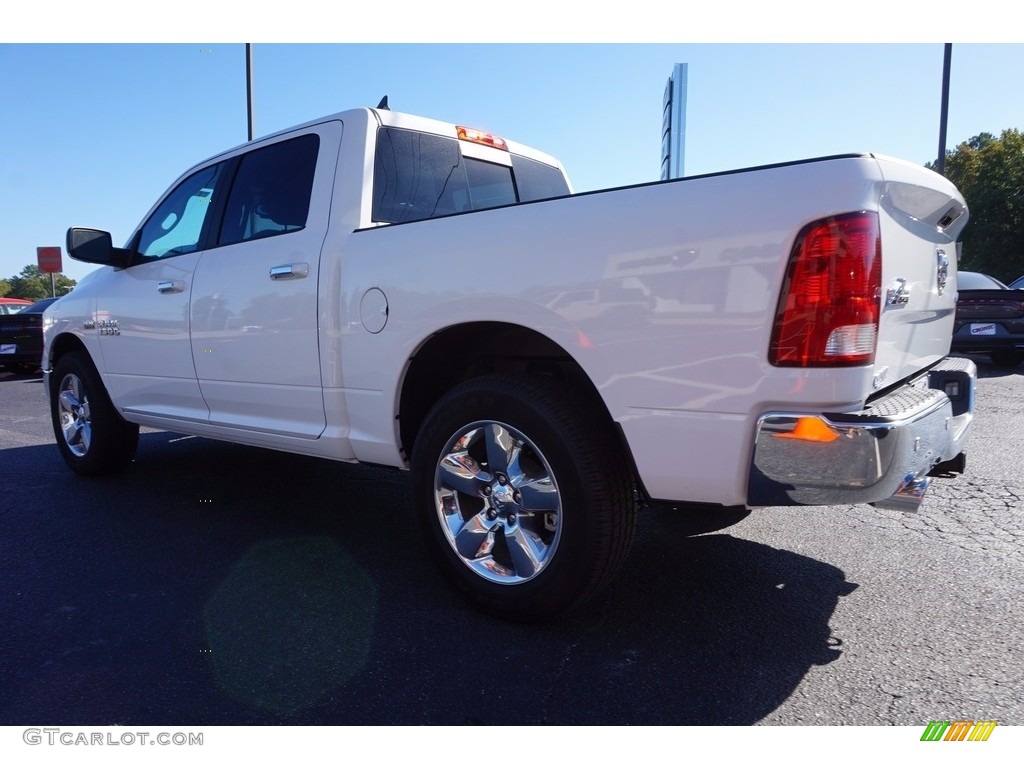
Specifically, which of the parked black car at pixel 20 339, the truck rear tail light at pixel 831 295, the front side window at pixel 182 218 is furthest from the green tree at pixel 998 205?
the truck rear tail light at pixel 831 295

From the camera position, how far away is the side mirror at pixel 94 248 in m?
4.42

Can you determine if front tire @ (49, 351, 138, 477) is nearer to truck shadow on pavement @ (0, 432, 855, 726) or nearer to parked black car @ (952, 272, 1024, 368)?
truck shadow on pavement @ (0, 432, 855, 726)

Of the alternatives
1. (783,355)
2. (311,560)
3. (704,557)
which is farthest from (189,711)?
(704,557)

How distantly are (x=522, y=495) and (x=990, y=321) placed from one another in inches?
374

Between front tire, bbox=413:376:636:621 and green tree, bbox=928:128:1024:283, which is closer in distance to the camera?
front tire, bbox=413:376:636:621

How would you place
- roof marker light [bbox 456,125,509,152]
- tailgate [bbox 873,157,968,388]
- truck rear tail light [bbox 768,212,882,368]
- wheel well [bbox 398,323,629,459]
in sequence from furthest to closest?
roof marker light [bbox 456,125,509,152], wheel well [bbox 398,323,629,459], tailgate [bbox 873,157,968,388], truck rear tail light [bbox 768,212,882,368]

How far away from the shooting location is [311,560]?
11.0 ft

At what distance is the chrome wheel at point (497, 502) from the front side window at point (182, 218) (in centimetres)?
230

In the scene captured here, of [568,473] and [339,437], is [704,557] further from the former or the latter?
[339,437]

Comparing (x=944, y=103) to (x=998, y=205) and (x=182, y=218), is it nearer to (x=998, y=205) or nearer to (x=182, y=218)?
(x=182, y=218)

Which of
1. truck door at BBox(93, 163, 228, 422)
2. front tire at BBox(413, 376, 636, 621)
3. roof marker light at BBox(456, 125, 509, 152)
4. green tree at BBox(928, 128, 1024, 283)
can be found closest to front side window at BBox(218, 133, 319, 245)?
truck door at BBox(93, 163, 228, 422)

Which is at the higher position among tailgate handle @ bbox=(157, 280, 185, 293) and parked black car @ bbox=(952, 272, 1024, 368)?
tailgate handle @ bbox=(157, 280, 185, 293)

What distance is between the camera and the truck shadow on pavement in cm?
216

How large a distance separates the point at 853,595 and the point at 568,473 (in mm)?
1343
